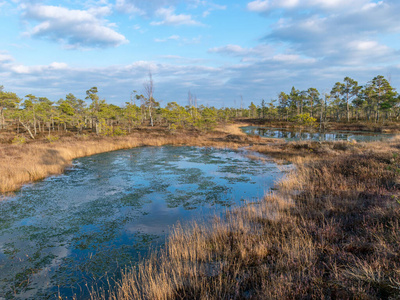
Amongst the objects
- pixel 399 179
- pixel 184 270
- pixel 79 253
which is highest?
pixel 399 179

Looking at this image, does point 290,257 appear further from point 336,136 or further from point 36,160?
point 336,136

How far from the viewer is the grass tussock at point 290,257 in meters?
3.74

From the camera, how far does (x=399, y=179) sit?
29.5 feet

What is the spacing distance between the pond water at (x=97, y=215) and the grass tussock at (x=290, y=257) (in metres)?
1.25

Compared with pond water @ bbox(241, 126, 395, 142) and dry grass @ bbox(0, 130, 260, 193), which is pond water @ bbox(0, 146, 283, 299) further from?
pond water @ bbox(241, 126, 395, 142)

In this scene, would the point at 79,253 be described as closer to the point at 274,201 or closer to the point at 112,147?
the point at 274,201

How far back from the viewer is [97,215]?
921 centimetres

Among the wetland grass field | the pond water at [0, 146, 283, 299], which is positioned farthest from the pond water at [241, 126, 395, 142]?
the wetland grass field

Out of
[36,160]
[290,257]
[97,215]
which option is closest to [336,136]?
[290,257]

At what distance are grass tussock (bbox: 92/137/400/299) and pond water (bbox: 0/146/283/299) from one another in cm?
125

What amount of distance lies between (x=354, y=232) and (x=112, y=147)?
2711cm

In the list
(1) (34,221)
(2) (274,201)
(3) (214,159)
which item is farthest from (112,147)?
(2) (274,201)

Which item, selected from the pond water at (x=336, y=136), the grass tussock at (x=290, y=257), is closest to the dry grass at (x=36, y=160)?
the grass tussock at (x=290, y=257)

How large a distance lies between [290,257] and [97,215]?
25.6 ft
